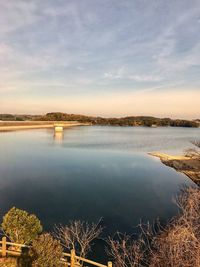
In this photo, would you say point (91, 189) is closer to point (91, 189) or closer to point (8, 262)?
point (91, 189)

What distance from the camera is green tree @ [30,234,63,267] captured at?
38.4ft

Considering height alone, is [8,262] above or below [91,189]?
above

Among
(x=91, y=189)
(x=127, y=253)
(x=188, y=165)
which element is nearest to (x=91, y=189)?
(x=91, y=189)

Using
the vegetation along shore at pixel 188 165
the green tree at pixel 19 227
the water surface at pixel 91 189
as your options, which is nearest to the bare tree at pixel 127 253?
the water surface at pixel 91 189

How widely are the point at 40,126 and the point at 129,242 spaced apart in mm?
160300

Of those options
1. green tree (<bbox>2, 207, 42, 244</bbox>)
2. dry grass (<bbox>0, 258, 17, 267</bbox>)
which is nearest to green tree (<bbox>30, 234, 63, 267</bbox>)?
dry grass (<bbox>0, 258, 17, 267</bbox>)

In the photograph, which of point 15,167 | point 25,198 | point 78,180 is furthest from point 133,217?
point 15,167

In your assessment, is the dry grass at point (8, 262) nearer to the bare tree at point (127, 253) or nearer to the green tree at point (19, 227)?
the green tree at point (19, 227)

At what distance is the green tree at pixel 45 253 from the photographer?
1170cm

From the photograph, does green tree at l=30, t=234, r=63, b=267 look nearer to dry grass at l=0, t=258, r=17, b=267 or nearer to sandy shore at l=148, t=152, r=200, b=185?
dry grass at l=0, t=258, r=17, b=267

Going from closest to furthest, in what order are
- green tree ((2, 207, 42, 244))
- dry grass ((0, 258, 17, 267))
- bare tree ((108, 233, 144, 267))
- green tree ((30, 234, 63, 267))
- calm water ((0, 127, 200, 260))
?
green tree ((30, 234, 63, 267)), bare tree ((108, 233, 144, 267)), dry grass ((0, 258, 17, 267)), green tree ((2, 207, 42, 244)), calm water ((0, 127, 200, 260))

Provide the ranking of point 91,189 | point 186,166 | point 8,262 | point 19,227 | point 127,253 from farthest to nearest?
point 186,166, point 91,189, point 127,253, point 19,227, point 8,262

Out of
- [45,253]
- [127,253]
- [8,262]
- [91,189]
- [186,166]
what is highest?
[45,253]

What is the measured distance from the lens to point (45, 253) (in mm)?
11859
